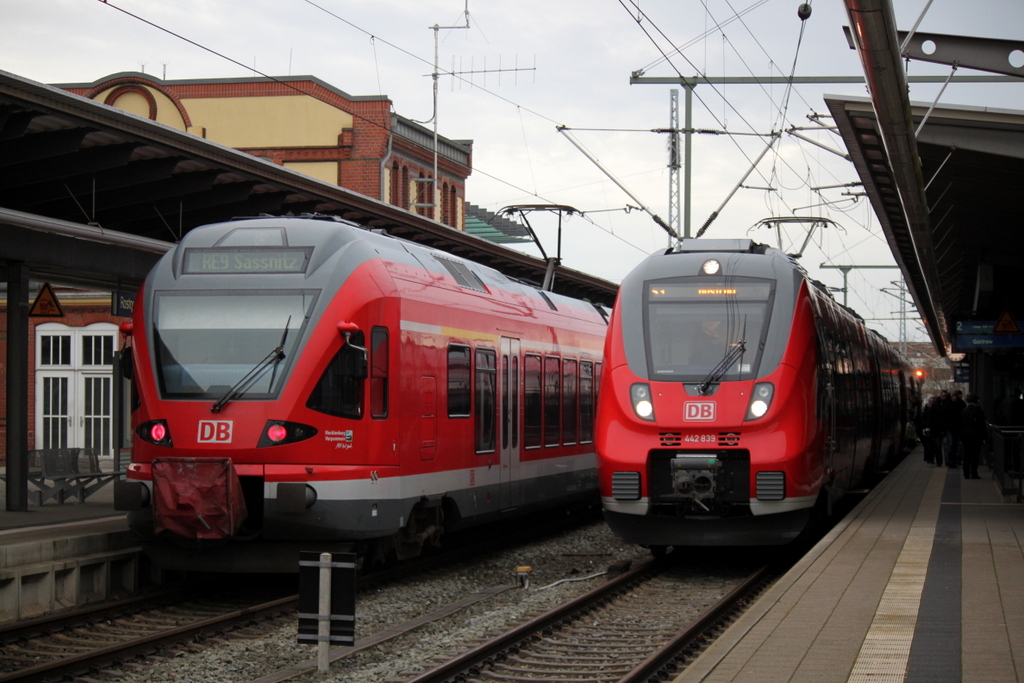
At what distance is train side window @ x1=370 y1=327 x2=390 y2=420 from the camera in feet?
35.8

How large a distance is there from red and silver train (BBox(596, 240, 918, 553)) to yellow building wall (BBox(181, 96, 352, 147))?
93.9 feet

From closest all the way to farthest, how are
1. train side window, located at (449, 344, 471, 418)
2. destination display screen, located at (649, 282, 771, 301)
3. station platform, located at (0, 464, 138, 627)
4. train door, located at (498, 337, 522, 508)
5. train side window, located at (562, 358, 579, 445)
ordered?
station platform, located at (0, 464, 138, 627), destination display screen, located at (649, 282, 771, 301), train side window, located at (449, 344, 471, 418), train door, located at (498, 337, 522, 508), train side window, located at (562, 358, 579, 445)

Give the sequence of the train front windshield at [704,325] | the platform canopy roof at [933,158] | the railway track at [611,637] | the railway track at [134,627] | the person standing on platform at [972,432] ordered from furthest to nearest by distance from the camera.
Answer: the person standing on platform at [972,432]
the train front windshield at [704,325]
the platform canopy roof at [933,158]
the railway track at [134,627]
the railway track at [611,637]

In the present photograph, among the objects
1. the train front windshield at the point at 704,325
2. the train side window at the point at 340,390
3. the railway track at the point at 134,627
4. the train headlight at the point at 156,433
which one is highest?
the train front windshield at the point at 704,325

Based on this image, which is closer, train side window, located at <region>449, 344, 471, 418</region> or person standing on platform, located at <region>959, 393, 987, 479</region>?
train side window, located at <region>449, 344, 471, 418</region>

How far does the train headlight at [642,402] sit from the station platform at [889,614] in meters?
2.03

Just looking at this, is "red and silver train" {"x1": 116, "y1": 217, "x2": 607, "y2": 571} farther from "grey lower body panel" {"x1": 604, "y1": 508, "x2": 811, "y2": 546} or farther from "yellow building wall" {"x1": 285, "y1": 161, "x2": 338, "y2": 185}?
"yellow building wall" {"x1": 285, "y1": 161, "x2": 338, "y2": 185}

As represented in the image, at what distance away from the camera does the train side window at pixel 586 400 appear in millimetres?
17842

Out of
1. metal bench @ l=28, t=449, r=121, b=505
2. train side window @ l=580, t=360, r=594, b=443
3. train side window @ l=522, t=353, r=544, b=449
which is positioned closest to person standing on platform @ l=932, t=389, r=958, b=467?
train side window @ l=580, t=360, r=594, b=443

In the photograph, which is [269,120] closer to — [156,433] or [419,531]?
[419,531]


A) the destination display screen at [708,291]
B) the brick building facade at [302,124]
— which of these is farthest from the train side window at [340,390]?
the brick building facade at [302,124]

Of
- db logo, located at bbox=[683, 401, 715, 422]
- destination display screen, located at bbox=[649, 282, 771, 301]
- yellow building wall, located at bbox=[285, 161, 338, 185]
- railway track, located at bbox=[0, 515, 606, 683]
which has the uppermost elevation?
yellow building wall, located at bbox=[285, 161, 338, 185]

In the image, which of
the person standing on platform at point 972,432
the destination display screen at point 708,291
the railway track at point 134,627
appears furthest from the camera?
the person standing on platform at point 972,432

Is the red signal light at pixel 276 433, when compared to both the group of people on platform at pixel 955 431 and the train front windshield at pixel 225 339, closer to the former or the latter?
the train front windshield at pixel 225 339
